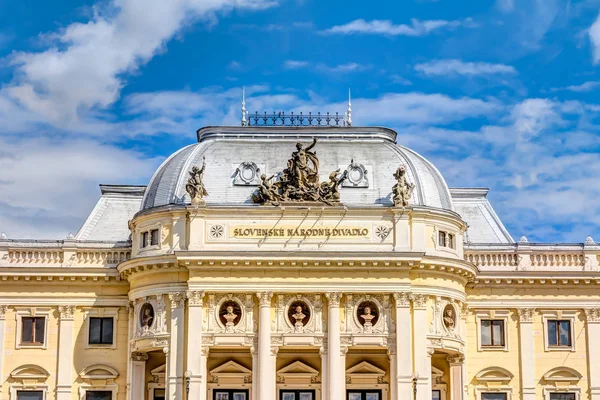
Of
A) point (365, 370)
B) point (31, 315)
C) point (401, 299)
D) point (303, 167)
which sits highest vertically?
point (303, 167)

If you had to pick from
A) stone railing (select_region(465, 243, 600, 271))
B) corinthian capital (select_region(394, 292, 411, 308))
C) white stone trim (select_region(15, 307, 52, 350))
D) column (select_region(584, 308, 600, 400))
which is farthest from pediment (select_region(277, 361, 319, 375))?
column (select_region(584, 308, 600, 400))

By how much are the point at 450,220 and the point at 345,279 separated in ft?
21.5

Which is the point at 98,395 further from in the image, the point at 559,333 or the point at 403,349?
the point at 559,333

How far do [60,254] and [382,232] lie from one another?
1715cm

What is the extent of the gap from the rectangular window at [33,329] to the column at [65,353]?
3.32 ft

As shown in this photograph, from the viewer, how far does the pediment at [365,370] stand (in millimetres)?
62181

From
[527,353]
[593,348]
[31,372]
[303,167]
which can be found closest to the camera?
[303,167]

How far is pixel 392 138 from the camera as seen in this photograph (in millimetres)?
67375

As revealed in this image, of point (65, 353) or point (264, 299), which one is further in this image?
point (65, 353)

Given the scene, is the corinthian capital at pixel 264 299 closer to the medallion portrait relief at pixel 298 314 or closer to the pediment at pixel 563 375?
the medallion portrait relief at pixel 298 314

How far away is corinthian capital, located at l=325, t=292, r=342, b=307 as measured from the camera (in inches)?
2365

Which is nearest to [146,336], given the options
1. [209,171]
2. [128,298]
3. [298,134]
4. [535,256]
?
[128,298]

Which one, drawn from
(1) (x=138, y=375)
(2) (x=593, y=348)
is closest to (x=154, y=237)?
(1) (x=138, y=375)

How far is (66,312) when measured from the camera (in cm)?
6406
